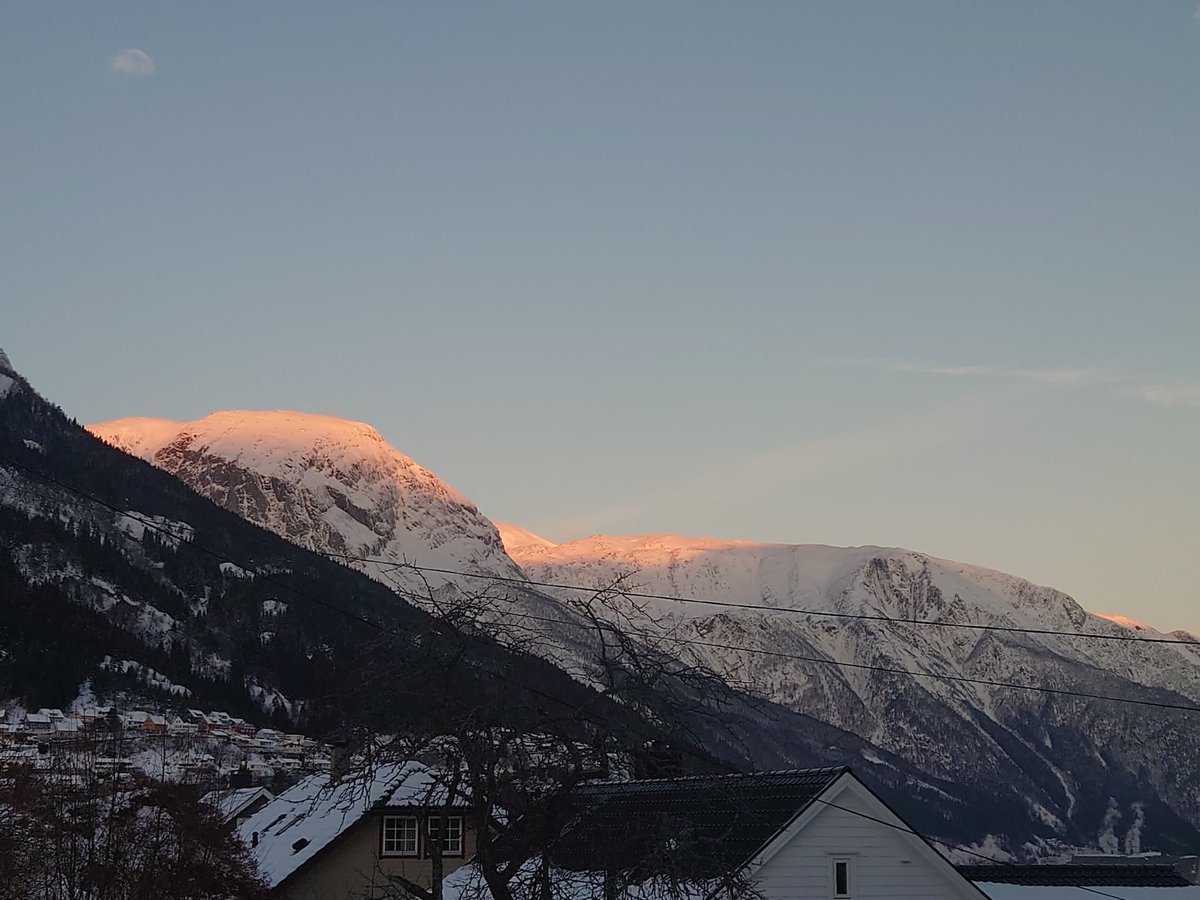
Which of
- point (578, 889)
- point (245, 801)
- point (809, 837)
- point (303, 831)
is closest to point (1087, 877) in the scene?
point (809, 837)

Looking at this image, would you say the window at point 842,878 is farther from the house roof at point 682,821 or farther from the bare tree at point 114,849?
the bare tree at point 114,849

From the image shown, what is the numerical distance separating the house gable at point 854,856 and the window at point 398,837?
1231cm

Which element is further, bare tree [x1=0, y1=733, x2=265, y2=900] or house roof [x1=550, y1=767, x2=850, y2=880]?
bare tree [x1=0, y1=733, x2=265, y2=900]

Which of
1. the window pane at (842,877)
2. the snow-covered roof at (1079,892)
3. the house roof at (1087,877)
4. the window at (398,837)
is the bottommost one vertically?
the snow-covered roof at (1079,892)

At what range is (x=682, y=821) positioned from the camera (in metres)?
24.3

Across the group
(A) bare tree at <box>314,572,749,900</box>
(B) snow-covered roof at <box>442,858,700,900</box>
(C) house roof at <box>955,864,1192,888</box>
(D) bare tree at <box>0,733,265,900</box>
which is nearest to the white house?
(B) snow-covered roof at <box>442,858,700,900</box>

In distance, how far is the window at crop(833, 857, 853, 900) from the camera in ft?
117

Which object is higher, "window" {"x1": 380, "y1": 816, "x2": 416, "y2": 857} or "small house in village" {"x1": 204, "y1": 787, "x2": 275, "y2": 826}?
"small house in village" {"x1": 204, "y1": 787, "x2": 275, "y2": 826}

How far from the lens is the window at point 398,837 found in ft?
141

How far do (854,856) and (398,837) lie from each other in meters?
13.5

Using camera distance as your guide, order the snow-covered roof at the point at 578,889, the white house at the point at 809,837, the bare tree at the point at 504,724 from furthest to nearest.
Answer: the white house at the point at 809,837, the snow-covered roof at the point at 578,889, the bare tree at the point at 504,724

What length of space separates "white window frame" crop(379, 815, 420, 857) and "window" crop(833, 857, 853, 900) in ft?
41.2

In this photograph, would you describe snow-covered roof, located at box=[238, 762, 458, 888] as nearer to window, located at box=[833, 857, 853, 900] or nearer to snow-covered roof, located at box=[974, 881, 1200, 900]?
window, located at box=[833, 857, 853, 900]

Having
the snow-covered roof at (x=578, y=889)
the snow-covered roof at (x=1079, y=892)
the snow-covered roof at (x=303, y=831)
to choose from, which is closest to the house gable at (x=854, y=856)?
the snow-covered roof at (x=578, y=889)
